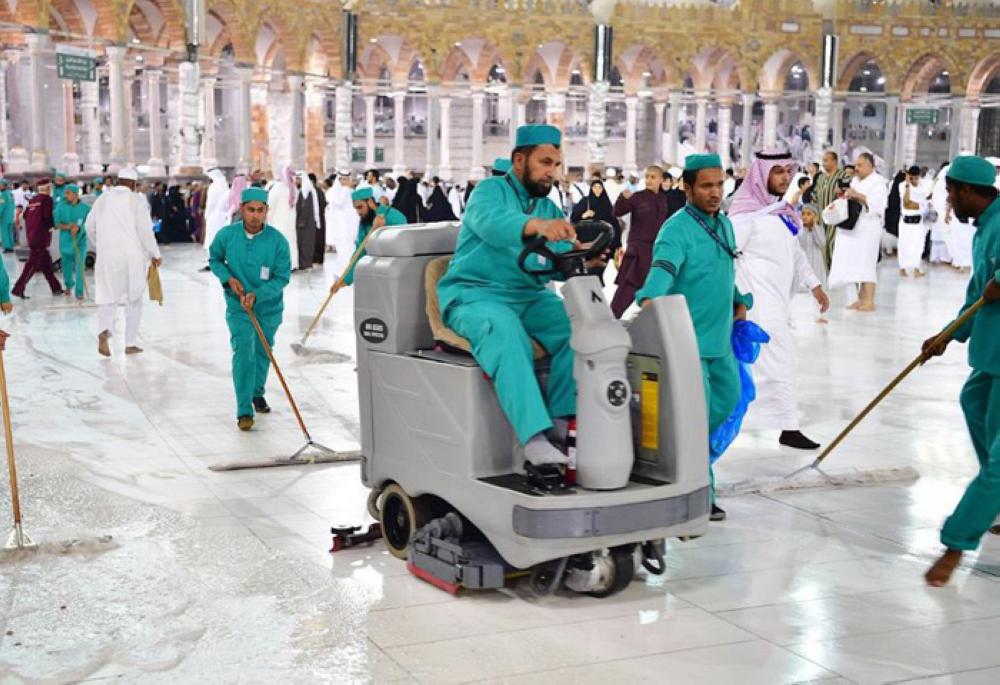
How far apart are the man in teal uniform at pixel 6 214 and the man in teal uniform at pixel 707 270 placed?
14524 mm

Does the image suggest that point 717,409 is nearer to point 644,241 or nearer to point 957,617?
point 957,617

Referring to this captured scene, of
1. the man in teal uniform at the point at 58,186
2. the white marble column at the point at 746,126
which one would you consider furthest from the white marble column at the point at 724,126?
the man in teal uniform at the point at 58,186

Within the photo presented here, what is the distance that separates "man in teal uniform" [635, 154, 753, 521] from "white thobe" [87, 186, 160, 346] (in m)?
5.39

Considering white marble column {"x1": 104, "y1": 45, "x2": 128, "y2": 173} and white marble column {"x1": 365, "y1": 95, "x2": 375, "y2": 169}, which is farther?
white marble column {"x1": 365, "y1": 95, "x2": 375, "y2": 169}

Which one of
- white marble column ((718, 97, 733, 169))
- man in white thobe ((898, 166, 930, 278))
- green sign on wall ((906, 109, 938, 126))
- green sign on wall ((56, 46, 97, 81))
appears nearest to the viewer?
man in white thobe ((898, 166, 930, 278))

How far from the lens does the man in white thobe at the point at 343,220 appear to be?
14.8 metres

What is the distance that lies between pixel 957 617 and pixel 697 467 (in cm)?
83

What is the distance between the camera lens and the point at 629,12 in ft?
105

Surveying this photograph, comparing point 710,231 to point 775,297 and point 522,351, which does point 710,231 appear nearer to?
point 522,351

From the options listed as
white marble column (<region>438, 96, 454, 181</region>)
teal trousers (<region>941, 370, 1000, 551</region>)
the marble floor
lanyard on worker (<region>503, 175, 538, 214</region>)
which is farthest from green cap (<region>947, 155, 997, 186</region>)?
white marble column (<region>438, 96, 454, 181</region>)

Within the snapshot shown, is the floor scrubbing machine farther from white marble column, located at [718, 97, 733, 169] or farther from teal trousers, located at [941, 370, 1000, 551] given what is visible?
white marble column, located at [718, 97, 733, 169]

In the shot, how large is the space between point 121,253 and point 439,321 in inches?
217

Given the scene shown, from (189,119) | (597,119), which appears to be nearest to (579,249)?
(189,119)

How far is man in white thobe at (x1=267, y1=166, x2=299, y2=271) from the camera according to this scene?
15.4 metres
